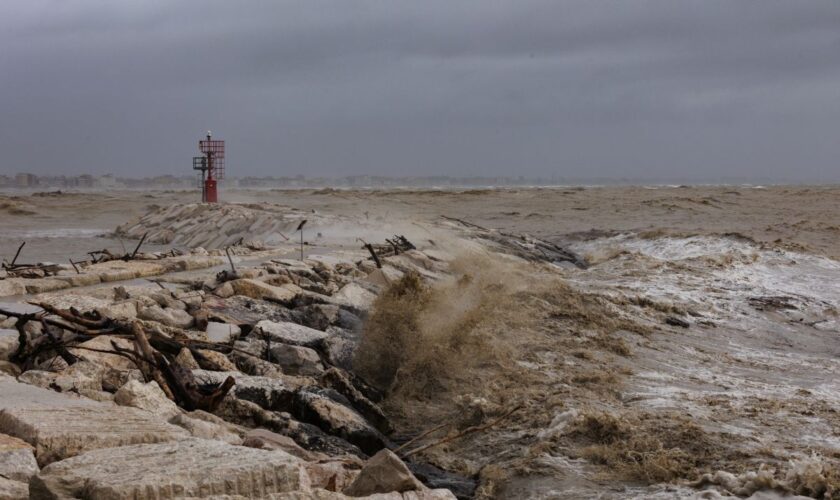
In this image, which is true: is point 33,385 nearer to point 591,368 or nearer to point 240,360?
point 240,360

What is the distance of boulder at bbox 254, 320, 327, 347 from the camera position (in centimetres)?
607

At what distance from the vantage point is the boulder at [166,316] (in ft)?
19.5

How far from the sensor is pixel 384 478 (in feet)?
10.5

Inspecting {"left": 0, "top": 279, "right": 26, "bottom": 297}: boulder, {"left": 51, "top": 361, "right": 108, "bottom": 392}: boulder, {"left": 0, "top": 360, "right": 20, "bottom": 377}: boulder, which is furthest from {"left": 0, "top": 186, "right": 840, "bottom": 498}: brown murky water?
{"left": 0, "top": 279, "right": 26, "bottom": 297}: boulder

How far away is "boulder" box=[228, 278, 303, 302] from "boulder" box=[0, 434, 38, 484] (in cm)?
442

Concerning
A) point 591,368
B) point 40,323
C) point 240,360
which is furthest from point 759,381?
point 40,323

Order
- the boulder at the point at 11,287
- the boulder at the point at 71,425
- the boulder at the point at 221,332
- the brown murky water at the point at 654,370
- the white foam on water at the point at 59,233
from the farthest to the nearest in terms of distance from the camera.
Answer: the white foam on water at the point at 59,233, the boulder at the point at 11,287, the boulder at the point at 221,332, the brown murky water at the point at 654,370, the boulder at the point at 71,425

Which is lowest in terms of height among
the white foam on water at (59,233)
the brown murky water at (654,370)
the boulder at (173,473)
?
the white foam on water at (59,233)

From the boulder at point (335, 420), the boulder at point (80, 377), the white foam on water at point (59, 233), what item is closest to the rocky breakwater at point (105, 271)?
the boulder at point (80, 377)

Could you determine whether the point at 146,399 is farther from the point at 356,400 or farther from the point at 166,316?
the point at 166,316

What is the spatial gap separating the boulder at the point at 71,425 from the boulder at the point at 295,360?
213 centimetres

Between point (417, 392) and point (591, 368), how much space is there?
5.54 feet

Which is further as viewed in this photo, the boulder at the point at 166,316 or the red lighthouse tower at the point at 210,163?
the red lighthouse tower at the point at 210,163

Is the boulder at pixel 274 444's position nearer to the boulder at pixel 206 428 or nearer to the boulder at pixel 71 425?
the boulder at pixel 206 428
